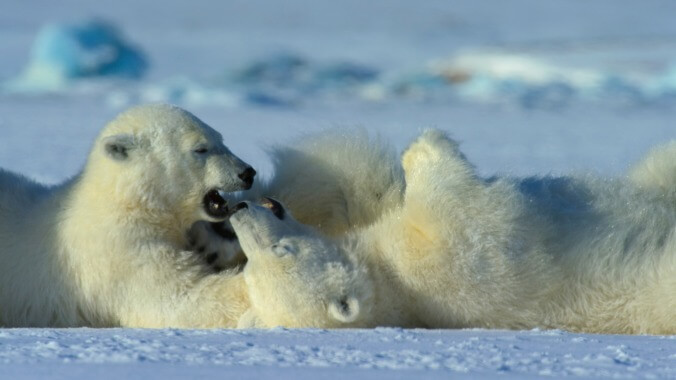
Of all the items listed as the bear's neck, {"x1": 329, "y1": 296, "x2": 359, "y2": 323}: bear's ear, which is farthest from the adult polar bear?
{"x1": 329, "y1": 296, "x2": 359, "y2": 323}: bear's ear

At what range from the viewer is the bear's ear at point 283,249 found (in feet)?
8.48

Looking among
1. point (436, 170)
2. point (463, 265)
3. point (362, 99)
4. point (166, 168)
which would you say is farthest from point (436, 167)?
point (362, 99)

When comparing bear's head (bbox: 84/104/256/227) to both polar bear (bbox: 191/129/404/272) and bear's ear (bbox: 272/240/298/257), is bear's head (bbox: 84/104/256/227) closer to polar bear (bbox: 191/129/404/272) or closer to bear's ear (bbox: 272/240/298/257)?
polar bear (bbox: 191/129/404/272)

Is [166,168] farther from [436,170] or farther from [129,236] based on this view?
[436,170]

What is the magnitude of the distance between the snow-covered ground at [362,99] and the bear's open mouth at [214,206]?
0.39m

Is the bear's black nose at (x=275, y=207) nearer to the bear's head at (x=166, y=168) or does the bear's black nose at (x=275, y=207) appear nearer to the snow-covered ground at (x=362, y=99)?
the bear's head at (x=166, y=168)

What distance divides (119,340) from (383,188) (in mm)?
1093

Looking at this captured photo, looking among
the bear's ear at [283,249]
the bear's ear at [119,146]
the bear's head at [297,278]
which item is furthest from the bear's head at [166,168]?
the bear's ear at [283,249]

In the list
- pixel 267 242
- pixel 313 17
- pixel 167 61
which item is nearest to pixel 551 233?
pixel 267 242

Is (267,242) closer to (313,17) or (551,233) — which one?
(551,233)

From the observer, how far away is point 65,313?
2842 millimetres

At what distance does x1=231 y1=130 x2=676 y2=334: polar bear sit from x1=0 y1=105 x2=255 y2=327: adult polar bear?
0.60 ft

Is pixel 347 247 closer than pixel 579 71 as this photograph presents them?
Yes

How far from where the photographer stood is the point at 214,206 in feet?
9.58
